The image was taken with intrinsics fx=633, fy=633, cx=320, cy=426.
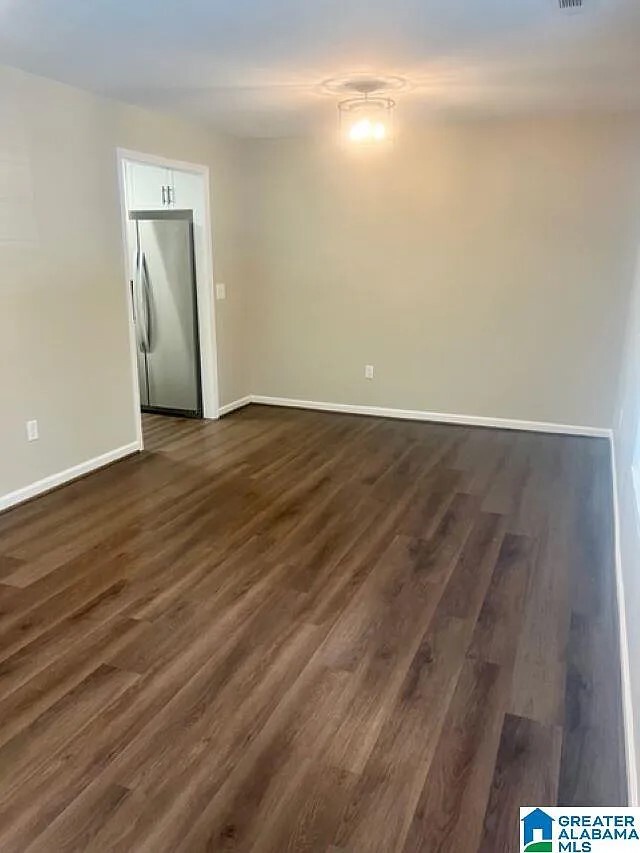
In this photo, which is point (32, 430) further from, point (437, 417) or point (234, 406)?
point (437, 417)

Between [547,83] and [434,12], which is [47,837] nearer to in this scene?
[434,12]

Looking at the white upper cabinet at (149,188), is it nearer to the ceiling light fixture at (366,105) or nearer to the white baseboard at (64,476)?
the ceiling light fixture at (366,105)

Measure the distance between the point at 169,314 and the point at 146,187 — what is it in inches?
44.4

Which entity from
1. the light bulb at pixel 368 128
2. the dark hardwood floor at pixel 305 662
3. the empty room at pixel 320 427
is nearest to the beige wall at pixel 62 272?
the empty room at pixel 320 427

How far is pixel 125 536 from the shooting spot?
347cm

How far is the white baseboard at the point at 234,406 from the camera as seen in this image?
19.4ft

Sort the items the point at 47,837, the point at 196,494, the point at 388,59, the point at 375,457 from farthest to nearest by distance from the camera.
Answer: the point at 375,457 → the point at 196,494 → the point at 388,59 → the point at 47,837

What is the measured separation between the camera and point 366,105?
402 cm

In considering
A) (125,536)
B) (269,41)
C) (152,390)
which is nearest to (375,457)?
(125,536)

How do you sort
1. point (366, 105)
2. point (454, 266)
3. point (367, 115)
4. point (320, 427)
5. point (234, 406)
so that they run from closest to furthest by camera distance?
point (366, 105), point (367, 115), point (454, 266), point (320, 427), point (234, 406)

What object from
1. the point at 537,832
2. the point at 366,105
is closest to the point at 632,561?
the point at 537,832

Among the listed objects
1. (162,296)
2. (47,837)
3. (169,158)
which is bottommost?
(47,837)

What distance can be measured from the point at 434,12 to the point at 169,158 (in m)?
2.75

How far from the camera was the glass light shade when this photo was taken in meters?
3.99
